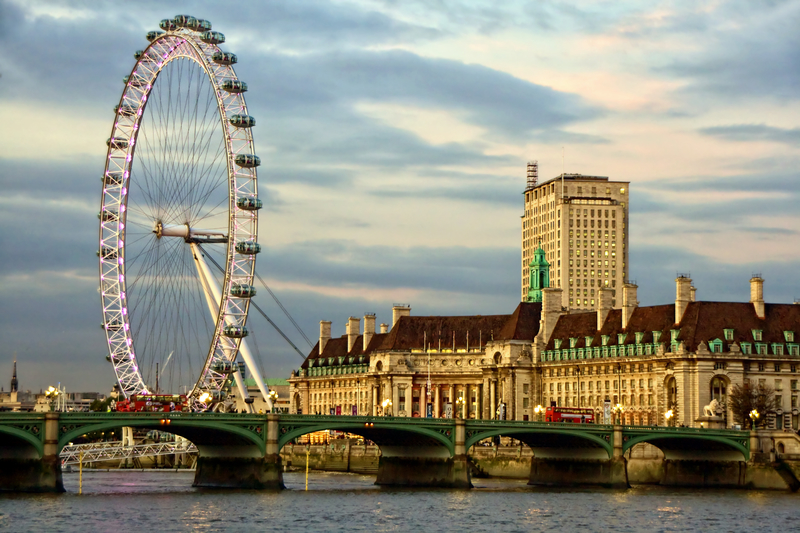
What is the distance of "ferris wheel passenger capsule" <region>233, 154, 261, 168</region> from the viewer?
13412 centimetres

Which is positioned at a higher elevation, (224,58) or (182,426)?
(224,58)

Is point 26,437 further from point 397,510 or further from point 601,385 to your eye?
point 601,385

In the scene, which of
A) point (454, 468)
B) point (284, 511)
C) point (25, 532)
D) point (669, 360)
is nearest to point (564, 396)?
point (669, 360)

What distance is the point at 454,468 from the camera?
433 feet

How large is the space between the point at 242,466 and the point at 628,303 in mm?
69987

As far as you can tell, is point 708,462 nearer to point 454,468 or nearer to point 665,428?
point 665,428

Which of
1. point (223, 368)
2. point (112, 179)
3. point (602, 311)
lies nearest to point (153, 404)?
point (223, 368)

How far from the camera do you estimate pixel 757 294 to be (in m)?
175

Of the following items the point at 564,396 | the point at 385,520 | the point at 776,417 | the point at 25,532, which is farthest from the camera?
the point at 564,396

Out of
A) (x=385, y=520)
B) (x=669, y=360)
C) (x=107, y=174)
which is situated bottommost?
(x=385, y=520)

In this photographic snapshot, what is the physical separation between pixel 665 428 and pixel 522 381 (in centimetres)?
6011

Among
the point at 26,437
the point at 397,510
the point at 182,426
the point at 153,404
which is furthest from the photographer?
the point at 153,404

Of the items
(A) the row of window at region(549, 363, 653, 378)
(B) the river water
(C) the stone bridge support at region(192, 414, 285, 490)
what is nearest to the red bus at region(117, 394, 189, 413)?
(C) the stone bridge support at region(192, 414, 285, 490)

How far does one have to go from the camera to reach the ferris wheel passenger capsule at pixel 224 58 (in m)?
133
